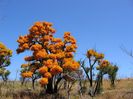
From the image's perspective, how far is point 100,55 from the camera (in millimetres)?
42844

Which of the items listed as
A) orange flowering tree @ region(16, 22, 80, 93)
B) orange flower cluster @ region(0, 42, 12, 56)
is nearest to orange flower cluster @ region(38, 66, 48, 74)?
orange flowering tree @ region(16, 22, 80, 93)

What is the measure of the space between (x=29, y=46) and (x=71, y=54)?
499cm

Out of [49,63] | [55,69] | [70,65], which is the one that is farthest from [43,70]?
[70,65]

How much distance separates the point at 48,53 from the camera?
118 ft

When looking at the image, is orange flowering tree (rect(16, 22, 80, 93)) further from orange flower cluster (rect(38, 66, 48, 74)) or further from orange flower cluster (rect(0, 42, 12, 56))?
orange flower cluster (rect(0, 42, 12, 56))

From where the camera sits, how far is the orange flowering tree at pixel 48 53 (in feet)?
112

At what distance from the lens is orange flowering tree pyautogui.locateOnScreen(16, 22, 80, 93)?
112ft

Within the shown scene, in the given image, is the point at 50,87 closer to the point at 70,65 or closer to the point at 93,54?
the point at 70,65

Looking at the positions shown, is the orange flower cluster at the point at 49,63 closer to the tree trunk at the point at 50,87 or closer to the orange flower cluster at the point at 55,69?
the orange flower cluster at the point at 55,69

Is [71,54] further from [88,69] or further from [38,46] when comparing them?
[88,69]

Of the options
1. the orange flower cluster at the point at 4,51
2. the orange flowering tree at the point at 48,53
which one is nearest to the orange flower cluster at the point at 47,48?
the orange flowering tree at the point at 48,53

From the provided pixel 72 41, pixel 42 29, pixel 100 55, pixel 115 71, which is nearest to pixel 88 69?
pixel 100 55

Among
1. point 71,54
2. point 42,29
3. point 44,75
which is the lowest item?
point 44,75

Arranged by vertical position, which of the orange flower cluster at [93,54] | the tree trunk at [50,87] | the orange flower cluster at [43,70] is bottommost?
the tree trunk at [50,87]
